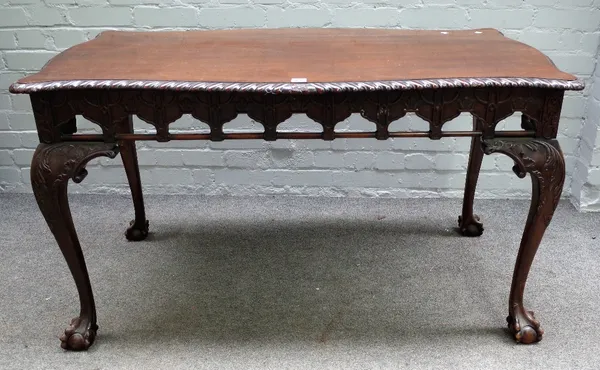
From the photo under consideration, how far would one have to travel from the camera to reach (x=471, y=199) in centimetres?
211

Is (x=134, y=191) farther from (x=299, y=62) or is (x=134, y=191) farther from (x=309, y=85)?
(x=309, y=85)

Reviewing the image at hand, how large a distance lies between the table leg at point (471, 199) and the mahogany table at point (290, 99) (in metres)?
0.45

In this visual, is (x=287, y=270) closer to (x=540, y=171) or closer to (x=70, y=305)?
(x=70, y=305)

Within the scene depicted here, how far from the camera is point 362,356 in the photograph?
152cm

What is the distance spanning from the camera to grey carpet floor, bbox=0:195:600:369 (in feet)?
5.07

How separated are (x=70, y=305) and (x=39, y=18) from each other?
3.92 feet

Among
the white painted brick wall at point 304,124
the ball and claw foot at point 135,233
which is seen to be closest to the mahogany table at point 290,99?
the ball and claw foot at point 135,233

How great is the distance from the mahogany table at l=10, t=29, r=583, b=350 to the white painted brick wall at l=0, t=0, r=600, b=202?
2.32 feet

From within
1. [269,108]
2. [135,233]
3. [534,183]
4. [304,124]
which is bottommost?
[135,233]

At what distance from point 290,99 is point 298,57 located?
0.68 feet

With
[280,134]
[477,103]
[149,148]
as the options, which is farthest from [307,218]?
[477,103]

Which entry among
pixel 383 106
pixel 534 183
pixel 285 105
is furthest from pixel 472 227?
pixel 285 105

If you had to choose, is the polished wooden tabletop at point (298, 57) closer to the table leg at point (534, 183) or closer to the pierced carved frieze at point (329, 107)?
the pierced carved frieze at point (329, 107)

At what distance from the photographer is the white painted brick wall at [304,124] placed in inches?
86.2
